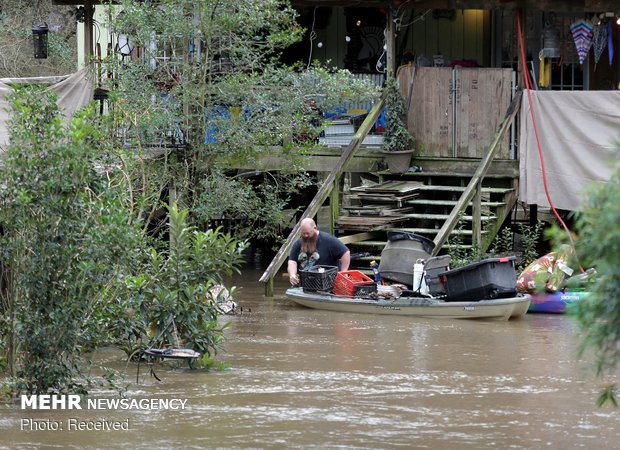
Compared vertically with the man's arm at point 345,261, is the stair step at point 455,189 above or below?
above

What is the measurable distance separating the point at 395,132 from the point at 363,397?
9.10m

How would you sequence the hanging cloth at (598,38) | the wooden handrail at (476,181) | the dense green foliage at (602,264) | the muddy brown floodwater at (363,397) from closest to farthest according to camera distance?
the dense green foliage at (602,264), the muddy brown floodwater at (363,397), the wooden handrail at (476,181), the hanging cloth at (598,38)

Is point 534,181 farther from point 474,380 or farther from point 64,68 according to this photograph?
point 64,68

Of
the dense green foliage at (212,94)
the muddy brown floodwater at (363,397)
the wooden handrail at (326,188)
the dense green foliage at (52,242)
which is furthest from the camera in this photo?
the wooden handrail at (326,188)

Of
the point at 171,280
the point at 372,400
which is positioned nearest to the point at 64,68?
the point at 171,280

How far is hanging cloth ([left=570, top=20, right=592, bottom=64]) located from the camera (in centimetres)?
1848

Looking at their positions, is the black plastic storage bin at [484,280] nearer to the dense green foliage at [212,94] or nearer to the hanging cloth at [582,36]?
the dense green foliage at [212,94]

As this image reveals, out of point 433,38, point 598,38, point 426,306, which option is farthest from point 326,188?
point 433,38

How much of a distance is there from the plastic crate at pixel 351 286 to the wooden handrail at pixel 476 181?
4.50ft

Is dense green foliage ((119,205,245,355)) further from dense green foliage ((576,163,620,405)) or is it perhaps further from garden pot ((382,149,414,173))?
garden pot ((382,149,414,173))

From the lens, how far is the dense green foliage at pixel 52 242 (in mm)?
9062

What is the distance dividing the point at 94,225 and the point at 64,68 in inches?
736

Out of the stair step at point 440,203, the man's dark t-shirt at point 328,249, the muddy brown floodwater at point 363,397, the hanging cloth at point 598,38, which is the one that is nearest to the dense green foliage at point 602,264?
the muddy brown floodwater at point 363,397

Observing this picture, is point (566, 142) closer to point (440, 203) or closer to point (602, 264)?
point (440, 203)
